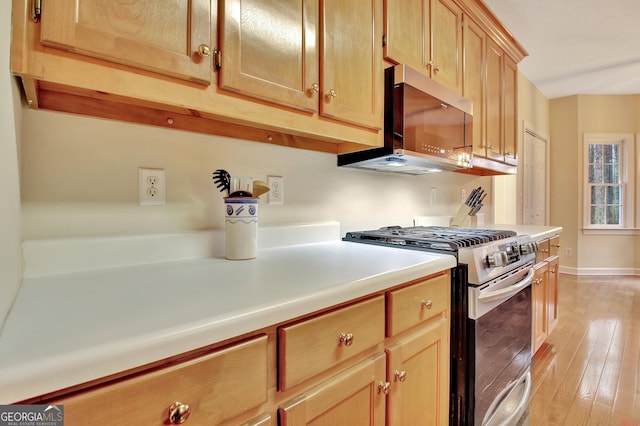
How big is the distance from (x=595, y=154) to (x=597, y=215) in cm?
87

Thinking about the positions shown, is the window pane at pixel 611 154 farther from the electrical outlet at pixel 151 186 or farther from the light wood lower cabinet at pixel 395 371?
the electrical outlet at pixel 151 186

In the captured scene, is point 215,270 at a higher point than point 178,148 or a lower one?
lower

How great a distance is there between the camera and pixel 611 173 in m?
4.38

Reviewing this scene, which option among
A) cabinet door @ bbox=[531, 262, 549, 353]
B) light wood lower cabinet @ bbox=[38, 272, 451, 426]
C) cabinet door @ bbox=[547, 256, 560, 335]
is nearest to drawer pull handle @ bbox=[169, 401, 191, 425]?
light wood lower cabinet @ bbox=[38, 272, 451, 426]

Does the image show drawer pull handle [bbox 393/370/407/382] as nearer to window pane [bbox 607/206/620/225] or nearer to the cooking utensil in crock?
the cooking utensil in crock

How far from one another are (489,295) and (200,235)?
1093 mm

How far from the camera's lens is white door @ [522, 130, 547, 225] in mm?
3932

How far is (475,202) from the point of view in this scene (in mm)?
2213

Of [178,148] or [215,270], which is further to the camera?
[178,148]

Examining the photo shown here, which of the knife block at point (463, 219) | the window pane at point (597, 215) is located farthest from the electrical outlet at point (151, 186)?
the window pane at point (597, 215)

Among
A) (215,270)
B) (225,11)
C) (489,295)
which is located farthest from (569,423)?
(225,11)

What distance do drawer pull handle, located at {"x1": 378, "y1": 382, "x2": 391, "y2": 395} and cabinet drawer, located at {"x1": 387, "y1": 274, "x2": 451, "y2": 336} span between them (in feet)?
0.43

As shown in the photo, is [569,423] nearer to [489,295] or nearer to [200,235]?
[489,295]

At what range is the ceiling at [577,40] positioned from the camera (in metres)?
2.32
